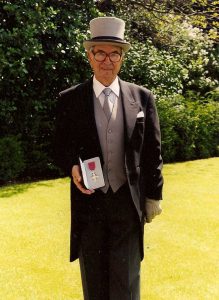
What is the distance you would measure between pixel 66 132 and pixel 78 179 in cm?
38

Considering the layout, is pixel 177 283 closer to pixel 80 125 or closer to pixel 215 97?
pixel 80 125

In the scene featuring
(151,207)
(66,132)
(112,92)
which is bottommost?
(151,207)

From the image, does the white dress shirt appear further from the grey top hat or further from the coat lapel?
the grey top hat

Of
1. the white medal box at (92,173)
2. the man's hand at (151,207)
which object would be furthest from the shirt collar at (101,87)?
the man's hand at (151,207)

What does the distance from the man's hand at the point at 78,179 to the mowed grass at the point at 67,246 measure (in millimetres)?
2029

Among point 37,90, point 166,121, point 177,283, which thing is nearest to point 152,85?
point 166,121

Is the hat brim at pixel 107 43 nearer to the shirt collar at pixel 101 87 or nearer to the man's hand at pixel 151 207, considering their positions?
the shirt collar at pixel 101 87

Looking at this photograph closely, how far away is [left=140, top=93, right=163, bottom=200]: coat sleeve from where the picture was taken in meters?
3.46

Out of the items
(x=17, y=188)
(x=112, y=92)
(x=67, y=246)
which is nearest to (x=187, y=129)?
(x=17, y=188)

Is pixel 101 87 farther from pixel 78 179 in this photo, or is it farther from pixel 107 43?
pixel 78 179

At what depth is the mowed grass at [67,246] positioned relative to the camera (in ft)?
16.9

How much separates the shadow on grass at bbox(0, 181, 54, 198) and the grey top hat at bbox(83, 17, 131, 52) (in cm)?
623

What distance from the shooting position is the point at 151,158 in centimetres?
348

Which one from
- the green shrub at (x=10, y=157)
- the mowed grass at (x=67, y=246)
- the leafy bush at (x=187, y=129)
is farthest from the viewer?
the leafy bush at (x=187, y=129)
